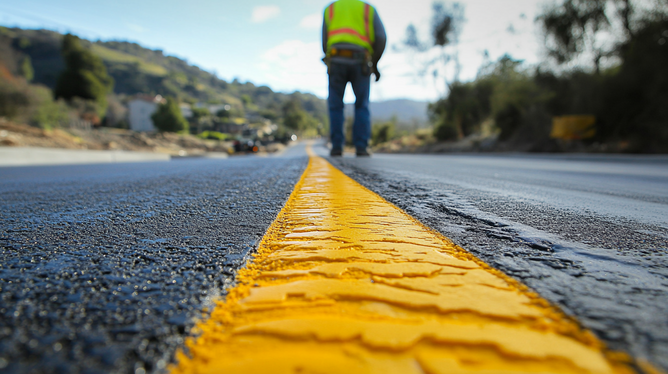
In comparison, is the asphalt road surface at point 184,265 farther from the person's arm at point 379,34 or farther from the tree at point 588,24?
the tree at point 588,24

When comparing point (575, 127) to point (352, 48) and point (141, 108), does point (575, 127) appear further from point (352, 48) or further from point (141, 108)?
point (141, 108)

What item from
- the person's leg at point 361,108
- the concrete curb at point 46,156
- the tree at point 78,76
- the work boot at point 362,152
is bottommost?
the concrete curb at point 46,156

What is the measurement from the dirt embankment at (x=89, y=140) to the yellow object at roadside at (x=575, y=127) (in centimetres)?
1843

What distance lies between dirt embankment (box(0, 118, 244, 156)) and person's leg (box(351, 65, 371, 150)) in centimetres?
1126

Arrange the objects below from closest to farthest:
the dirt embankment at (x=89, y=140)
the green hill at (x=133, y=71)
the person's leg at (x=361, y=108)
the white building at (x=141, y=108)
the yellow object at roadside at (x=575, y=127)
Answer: the person's leg at (x=361, y=108), the dirt embankment at (x=89, y=140), the yellow object at roadside at (x=575, y=127), the white building at (x=141, y=108), the green hill at (x=133, y=71)

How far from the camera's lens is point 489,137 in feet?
71.1

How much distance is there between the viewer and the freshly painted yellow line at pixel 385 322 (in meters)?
0.46

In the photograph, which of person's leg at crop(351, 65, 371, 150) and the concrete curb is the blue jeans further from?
the concrete curb

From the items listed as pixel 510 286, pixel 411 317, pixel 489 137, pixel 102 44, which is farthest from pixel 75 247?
pixel 102 44

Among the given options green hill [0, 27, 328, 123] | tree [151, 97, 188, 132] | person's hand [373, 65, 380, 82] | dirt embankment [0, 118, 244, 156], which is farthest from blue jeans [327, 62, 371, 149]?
green hill [0, 27, 328, 123]

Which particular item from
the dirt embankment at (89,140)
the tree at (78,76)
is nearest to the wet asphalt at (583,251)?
the dirt embankment at (89,140)

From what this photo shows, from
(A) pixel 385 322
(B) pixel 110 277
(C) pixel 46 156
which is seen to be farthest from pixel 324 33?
(C) pixel 46 156

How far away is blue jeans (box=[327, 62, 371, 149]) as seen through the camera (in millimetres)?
5953

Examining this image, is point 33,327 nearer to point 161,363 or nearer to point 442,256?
point 161,363
